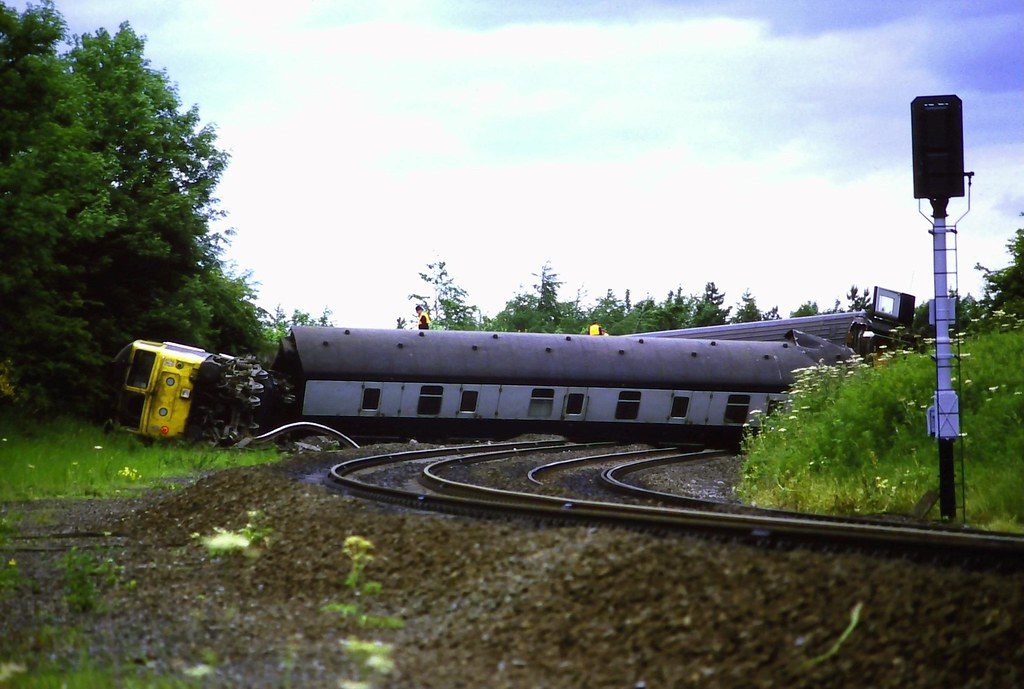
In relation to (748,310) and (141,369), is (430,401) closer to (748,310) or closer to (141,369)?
(141,369)

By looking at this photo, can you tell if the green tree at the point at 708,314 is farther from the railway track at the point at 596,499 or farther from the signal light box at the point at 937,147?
the signal light box at the point at 937,147

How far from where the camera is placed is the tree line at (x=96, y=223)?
2388 cm

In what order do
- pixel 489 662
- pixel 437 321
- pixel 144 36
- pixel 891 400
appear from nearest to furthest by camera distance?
pixel 489 662
pixel 891 400
pixel 144 36
pixel 437 321

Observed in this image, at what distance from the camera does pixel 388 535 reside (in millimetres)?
9195

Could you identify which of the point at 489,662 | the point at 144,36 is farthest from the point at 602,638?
the point at 144,36

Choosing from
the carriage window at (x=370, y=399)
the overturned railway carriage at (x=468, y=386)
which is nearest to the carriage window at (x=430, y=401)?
the overturned railway carriage at (x=468, y=386)

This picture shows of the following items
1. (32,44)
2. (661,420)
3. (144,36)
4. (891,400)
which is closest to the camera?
(891,400)

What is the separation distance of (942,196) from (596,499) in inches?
207

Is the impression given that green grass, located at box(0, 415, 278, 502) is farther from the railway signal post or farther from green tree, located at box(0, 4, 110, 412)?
the railway signal post

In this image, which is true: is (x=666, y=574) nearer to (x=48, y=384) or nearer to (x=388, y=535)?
(x=388, y=535)

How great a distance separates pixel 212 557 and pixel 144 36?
31.2 metres

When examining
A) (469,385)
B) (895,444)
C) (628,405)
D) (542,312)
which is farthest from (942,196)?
(542,312)

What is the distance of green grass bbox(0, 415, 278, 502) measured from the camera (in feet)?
53.4

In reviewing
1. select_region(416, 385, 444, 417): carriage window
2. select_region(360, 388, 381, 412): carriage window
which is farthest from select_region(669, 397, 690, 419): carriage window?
select_region(360, 388, 381, 412): carriage window
